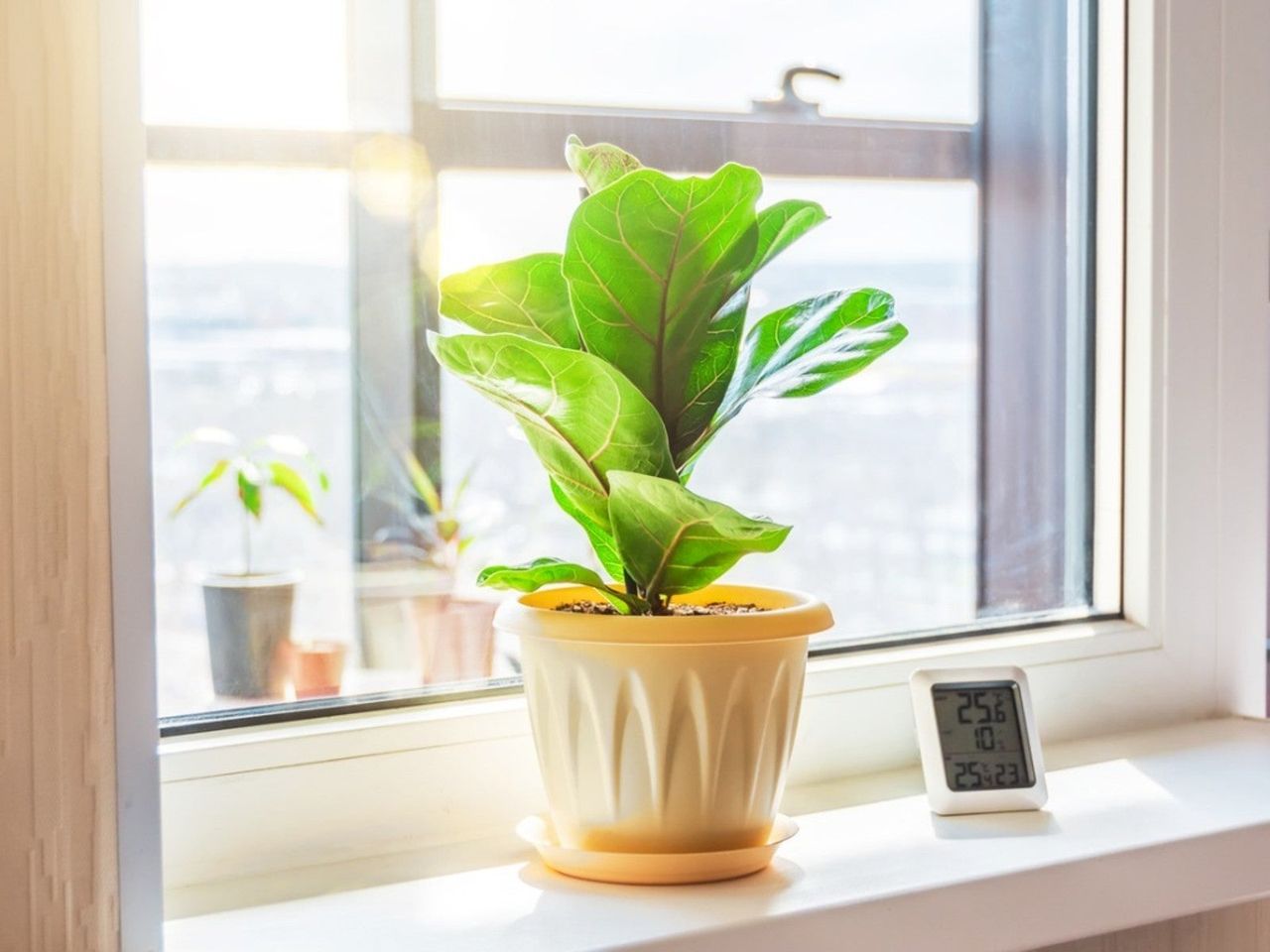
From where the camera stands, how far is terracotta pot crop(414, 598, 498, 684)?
96cm

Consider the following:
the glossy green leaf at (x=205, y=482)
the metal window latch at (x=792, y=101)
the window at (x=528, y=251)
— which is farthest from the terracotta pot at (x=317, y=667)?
the metal window latch at (x=792, y=101)

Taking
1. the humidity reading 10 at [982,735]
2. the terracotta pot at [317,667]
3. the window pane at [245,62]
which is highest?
the window pane at [245,62]

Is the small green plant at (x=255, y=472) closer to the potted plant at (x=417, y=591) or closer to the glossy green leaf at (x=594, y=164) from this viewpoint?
the potted plant at (x=417, y=591)

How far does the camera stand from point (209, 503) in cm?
90

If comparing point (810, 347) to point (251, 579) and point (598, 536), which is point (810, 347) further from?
point (251, 579)

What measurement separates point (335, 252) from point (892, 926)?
58cm

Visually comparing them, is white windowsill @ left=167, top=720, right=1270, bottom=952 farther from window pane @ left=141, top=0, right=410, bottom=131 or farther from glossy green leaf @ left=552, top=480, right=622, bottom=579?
window pane @ left=141, top=0, right=410, bottom=131

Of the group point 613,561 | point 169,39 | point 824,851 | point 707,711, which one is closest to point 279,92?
point 169,39

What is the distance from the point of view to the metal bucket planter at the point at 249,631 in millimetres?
885

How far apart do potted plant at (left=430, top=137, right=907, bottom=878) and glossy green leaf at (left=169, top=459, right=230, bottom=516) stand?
216 millimetres

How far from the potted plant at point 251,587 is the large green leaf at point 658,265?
0.89 ft

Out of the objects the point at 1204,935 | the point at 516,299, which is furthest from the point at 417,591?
the point at 1204,935

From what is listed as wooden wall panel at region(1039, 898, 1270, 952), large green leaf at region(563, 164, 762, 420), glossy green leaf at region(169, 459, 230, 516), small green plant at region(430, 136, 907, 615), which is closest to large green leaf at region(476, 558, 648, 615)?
small green plant at region(430, 136, 907, 615)

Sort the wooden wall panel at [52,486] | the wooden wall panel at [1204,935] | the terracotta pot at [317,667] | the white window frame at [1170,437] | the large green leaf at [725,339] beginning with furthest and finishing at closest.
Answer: the white window frame at [1170,437] < the wooden wall panel at [1204,935] < the terracotta pot at [317,667] < the large green leaf at [725,339] < the wooden wall panel at [52,486]
